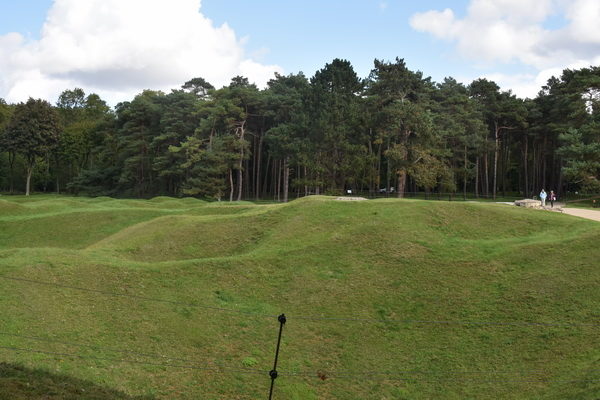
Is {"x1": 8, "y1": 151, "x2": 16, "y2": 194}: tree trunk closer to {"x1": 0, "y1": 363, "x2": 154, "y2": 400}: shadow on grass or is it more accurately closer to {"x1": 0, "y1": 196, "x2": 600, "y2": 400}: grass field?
{"x1": 0, "y1": 196, "x2": 600, "y2": 400}: grass field

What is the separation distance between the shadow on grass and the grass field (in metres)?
0.05

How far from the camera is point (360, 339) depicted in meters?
15.0

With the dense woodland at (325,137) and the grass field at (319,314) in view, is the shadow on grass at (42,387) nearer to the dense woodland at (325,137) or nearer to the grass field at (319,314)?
the grass field at (319,314)

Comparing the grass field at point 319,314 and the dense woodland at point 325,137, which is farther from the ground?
the dense woodland at point 325,137

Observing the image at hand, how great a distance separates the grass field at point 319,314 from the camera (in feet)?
40.0

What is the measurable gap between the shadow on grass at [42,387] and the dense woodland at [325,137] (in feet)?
133

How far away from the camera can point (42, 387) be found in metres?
8.47

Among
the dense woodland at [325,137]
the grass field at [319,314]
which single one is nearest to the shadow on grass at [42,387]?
the grass field at [319,314]

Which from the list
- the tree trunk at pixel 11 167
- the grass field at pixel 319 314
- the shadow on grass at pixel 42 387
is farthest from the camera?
the tree trunk at pixel 11 167

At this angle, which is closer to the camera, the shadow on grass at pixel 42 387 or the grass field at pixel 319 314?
the shadow on grass at pixel 42 387

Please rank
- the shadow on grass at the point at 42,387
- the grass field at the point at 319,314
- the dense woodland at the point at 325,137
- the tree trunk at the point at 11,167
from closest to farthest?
1. the shadow on grass at the point at 42,387
2. the grass field at the point at 319,314
3. the dense woodland at the point at 325,137
4. the tree trunk at the point at 11,167

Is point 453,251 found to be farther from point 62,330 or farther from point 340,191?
point 340,191

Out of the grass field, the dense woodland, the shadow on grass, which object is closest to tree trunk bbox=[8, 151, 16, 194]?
the dense woodland

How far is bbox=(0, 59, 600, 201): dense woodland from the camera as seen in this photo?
164ft
